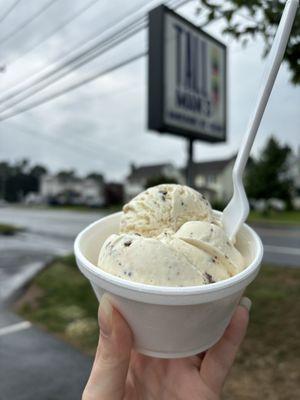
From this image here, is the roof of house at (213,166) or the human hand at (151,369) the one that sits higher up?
the human hand at (151,369)

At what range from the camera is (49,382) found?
379 cm

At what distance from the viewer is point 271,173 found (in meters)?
31.1

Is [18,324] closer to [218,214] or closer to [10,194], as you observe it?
[218,214]

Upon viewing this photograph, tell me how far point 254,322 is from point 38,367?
8.73 ft

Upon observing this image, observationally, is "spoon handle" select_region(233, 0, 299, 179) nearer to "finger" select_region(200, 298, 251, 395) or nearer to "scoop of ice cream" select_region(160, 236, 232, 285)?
"scoop of ice cream" select_region(160, 236, 232, 285)

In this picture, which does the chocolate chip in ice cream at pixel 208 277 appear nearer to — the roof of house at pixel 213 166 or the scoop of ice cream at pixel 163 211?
the scoop of ice cream at pixel 163 211

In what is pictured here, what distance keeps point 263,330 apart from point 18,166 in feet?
283

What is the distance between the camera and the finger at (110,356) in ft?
3.80

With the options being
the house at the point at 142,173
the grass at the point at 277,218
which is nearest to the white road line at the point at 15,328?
the grass at the point at 277,218

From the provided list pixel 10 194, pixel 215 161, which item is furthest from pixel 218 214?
pixel 10 194

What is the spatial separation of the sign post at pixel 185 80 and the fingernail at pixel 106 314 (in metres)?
4.44

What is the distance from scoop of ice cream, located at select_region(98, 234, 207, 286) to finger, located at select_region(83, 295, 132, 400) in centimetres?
11

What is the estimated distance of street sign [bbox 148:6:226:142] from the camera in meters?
5.46

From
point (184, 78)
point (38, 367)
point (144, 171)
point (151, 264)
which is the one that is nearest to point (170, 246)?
point (151, 264)
